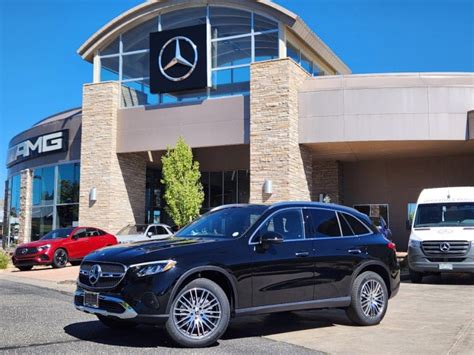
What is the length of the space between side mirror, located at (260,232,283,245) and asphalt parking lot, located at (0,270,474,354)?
1.22 meters

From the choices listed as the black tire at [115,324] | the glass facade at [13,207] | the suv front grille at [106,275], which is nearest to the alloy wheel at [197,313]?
the suv front grille at [106,275]

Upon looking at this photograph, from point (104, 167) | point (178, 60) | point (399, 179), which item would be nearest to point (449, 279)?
point (399, 179)

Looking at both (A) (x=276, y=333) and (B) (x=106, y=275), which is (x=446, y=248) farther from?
(B) (x=106, y=275)

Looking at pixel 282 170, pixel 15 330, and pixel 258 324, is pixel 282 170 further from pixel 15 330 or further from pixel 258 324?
pixel 15 330

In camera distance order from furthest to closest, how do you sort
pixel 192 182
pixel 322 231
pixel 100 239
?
pixel 192 182 < pixel 100 239 < pixel 322 231

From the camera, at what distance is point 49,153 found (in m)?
28.7

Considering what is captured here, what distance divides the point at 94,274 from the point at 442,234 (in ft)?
32.5

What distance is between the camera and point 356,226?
8.48m

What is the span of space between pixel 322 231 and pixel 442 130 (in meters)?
14.6

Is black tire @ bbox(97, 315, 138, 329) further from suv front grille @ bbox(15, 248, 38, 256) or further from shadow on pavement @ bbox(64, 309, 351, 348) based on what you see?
suv front grille @ bbox(15, 248, 38, 256)

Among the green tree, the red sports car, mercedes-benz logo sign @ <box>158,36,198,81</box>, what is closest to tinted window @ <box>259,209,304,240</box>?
the red sports car

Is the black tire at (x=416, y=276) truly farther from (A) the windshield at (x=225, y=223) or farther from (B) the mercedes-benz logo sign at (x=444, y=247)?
(A) the windshield at (x=225, y=223)

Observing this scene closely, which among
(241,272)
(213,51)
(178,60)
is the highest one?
(213,51)

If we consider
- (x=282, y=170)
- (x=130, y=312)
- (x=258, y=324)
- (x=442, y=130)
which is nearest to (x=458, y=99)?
(x=442, y=130)
